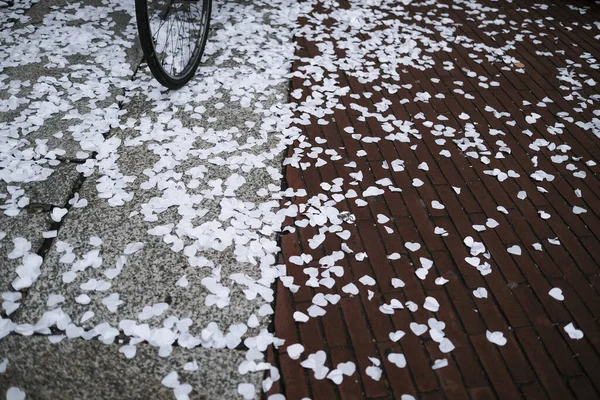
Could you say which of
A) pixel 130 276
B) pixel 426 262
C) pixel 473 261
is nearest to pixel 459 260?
pixel 473 261

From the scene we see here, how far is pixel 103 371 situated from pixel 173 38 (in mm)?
3295

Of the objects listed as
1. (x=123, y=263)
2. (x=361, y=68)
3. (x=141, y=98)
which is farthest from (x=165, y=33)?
(x=123, y=263)

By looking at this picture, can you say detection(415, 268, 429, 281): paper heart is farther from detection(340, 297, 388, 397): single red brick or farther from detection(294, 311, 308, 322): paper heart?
detection(294, 311, 308, 322): paper heart

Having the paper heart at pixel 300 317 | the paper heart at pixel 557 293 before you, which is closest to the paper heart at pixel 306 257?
the paper heart at pixel 300 317

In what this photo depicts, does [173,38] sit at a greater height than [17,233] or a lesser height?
greater

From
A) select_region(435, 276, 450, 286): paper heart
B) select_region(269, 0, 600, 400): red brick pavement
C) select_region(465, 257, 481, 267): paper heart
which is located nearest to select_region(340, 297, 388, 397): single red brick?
select_region(269, 0, 600, 400): red brick pavement

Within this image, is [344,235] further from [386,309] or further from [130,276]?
[130,276]

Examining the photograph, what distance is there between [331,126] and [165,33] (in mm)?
2034

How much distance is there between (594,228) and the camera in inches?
115

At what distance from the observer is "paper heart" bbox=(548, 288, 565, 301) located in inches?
98.9

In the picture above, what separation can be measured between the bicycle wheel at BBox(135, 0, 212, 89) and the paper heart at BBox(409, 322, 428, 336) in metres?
2.43

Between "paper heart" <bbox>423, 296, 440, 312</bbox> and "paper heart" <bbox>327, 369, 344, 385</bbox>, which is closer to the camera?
"paper heart" <bbox>327, 369, 344, 385</bbox>

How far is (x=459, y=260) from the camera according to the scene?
268cm

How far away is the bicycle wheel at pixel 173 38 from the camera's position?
10.6ft
